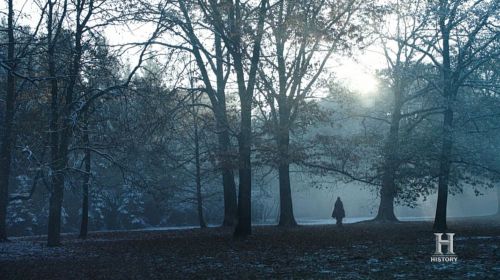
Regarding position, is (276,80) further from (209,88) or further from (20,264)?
(20,264)

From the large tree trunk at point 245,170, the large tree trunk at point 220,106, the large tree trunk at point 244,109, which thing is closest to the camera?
the large tree trunk at point 244,109

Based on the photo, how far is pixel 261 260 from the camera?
44.7 feet

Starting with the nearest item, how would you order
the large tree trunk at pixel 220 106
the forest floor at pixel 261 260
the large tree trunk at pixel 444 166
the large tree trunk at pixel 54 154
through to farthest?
1. the forest floor at pixel 261 260
2. the large tree trunk at pixel 54 154
3. the large tree trunk at pixel 444 166
4. the large tree trunk at pixel 220 106

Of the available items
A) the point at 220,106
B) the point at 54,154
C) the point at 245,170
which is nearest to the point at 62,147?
the point at 54,154

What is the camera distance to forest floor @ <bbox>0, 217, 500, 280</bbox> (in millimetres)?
10922

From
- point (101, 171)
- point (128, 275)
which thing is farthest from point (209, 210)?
point (128, 275)

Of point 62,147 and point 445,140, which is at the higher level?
point 445,140

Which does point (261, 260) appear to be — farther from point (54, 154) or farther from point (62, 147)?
point (54, 154)

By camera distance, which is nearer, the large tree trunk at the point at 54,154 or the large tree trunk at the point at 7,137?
the large tree trunk at the point at 54,154

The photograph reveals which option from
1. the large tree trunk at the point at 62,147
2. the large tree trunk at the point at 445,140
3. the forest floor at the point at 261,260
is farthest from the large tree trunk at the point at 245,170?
the large tree trunk at the point at 445,140

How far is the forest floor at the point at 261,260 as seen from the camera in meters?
10.9

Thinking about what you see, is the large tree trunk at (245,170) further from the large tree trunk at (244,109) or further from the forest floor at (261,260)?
the forest floor at (261,260)

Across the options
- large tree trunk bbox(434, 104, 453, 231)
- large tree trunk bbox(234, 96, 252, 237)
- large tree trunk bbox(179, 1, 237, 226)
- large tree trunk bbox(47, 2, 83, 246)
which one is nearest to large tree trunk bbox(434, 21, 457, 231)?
large tree trunk bbox(434, 104, 453, 231)

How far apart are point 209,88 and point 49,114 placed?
26.5ft
